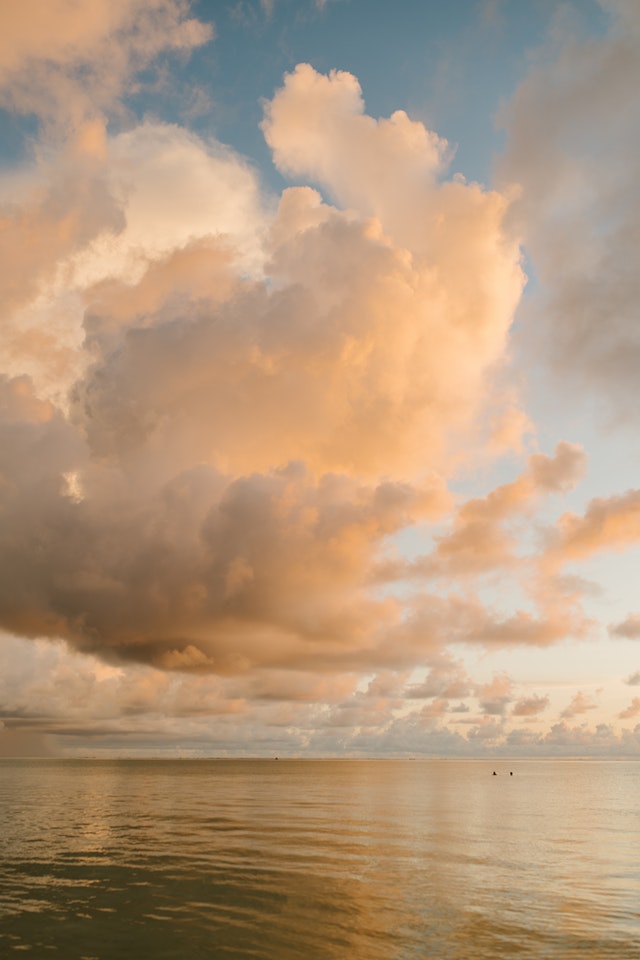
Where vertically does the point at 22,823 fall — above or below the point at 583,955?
below

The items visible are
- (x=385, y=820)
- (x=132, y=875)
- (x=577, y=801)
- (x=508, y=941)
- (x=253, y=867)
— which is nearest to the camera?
(x=508, y=941)

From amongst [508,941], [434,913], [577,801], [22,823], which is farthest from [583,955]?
[577,801]

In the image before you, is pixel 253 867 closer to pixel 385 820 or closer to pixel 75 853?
pixel 75 853

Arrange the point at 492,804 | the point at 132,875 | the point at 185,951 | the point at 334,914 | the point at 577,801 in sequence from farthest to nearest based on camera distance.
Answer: the point at 577,801 < the point at 492,804 < the point at 132,875 < the point at 334,914 < the point at 185,951

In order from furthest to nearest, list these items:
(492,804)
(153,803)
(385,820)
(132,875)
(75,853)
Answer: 1. (492,804)
2. (153,803)
3. (385,820)
4. (75,853)
5. (132,875)

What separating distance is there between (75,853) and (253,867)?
14925mm

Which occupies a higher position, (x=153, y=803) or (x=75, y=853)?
(x=75, y=853)

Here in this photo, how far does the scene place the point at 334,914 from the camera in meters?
33.7

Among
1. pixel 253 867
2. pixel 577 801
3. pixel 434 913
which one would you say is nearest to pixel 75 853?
pixel 253 867

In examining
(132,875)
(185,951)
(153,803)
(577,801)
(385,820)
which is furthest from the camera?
(577,801)

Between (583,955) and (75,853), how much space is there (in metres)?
37.8

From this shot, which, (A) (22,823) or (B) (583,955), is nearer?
(B) (583,955)

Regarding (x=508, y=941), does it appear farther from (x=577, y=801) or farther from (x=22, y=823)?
(x=577, y=801)

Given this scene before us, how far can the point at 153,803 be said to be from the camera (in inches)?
3917
